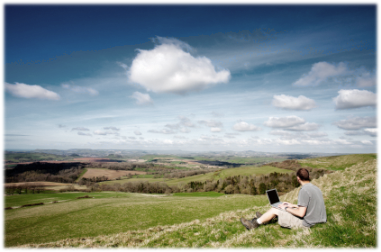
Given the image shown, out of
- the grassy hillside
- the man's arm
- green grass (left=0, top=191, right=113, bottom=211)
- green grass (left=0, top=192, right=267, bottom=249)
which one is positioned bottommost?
green grass (left=0, top=191, right=113, bottom=211)

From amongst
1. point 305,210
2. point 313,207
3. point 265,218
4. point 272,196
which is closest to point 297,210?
point 305,210

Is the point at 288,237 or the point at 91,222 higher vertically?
the point at 288,237

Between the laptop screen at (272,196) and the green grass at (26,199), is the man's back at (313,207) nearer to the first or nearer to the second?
the laptop screen at (272,196)

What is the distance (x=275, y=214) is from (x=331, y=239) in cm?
219

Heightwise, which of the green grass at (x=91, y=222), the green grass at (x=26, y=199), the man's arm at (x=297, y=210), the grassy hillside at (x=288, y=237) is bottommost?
the green grass at (x=26, y=199)

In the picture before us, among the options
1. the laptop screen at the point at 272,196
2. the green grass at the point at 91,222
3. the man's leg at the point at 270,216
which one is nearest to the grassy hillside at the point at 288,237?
the man's leg at the point at 270,216

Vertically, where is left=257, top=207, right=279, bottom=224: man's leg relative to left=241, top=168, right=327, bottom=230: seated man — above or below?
below

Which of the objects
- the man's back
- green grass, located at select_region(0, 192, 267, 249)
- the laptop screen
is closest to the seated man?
the man's back

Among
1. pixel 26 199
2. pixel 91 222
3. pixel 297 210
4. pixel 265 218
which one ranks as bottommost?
pixel 26 199

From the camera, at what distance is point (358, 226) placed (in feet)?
17.7

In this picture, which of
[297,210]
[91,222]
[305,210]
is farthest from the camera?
[91,222]

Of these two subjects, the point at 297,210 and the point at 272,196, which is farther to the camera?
the point at 272,196

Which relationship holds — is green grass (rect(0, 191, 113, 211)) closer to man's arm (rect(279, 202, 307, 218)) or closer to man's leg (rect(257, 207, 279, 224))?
man's leg (rect(257, 207, 279, 224))

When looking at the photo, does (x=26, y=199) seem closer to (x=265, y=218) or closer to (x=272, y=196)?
(x=265, y=218)
